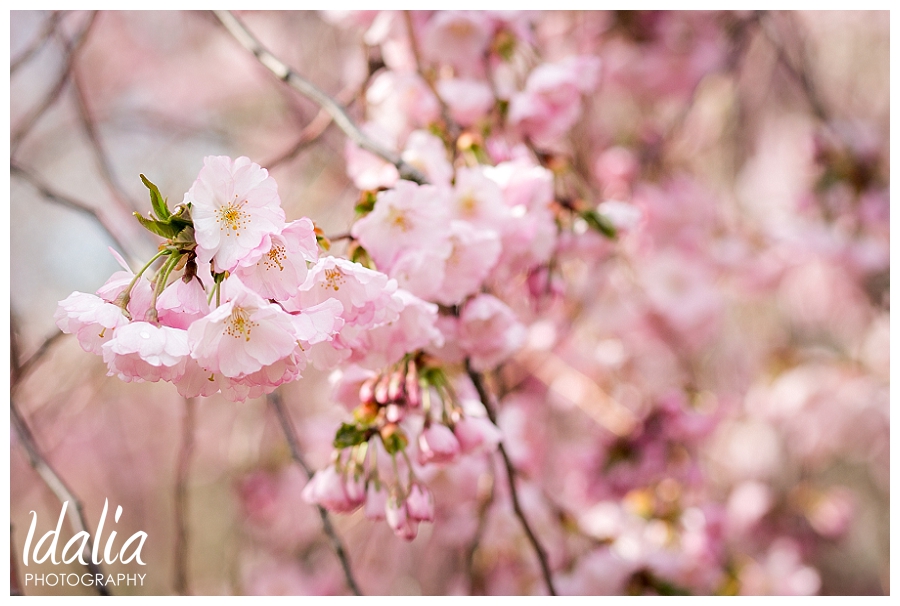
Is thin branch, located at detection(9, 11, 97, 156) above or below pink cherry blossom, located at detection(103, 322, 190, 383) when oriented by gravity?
above

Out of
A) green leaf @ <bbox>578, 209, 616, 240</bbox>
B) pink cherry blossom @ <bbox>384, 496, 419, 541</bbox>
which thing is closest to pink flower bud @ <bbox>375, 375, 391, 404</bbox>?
pink cherry blossom @ <bbox>384, 496, 419, 541</bbox>

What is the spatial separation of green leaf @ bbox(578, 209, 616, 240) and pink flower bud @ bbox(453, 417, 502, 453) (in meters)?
0.35

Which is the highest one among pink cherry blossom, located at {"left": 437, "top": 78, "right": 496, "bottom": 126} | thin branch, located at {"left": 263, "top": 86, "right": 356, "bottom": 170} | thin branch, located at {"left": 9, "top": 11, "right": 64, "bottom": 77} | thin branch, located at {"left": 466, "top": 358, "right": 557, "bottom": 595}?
thin branch, located at {"left": 9, "top": 11, "right": 64, "bottom": 77}

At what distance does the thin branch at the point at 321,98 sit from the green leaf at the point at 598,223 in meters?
0.31

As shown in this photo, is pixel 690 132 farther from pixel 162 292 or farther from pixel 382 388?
pixel 162 292

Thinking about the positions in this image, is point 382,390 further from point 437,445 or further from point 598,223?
point 598,223

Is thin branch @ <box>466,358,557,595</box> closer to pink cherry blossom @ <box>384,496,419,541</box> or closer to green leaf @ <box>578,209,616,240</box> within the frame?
pink cherry blossom @ <box>384,496,419,541</box>

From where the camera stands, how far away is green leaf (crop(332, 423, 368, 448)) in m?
0.65

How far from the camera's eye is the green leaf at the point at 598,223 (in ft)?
2.98

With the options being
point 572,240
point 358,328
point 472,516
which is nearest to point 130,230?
point 472,516

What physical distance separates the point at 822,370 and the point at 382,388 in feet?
4.57

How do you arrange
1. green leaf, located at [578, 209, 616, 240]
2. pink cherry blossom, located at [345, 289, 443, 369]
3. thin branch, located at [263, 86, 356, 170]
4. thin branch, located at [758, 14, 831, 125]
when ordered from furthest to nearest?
thin branch, located at [758, 14, 831, 125] → thin branch, located at [263, 86, 356, 170] → green leaf, located at [578, 209, 616, 240] → pink cherry blossom, located at [345, 289, 443, 369]
